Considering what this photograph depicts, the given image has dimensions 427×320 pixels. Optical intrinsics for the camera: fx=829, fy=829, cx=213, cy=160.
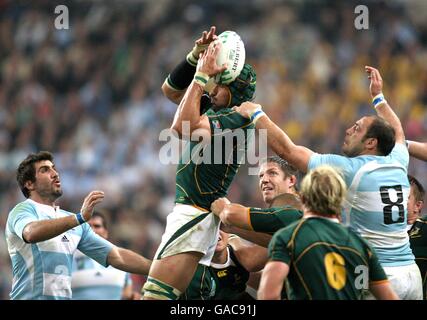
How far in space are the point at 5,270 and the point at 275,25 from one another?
21.6 ft

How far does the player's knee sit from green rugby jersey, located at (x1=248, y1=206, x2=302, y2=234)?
0.73 metres

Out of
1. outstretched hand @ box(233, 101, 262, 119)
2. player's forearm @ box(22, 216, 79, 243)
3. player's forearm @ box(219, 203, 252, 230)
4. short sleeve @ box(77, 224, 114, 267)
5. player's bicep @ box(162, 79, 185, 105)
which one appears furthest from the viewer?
short sleeve @ box(77, 224, 114, 267)

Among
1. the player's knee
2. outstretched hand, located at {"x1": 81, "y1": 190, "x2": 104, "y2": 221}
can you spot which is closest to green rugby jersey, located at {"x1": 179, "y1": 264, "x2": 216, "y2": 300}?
the player's knee

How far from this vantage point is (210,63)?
5730 millimetres

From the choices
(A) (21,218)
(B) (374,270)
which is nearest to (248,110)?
(B) (374,270)

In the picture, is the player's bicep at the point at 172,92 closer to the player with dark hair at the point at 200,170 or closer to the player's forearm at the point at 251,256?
the player with dark hair at the point at 200,170

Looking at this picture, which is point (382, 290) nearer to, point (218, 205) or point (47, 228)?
point (218, 205)

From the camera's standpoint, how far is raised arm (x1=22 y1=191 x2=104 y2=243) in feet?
20.2

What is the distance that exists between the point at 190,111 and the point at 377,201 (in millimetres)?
1481

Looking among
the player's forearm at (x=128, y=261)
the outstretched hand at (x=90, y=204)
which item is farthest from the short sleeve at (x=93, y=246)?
the outstretched hand at (x=90, y=204)

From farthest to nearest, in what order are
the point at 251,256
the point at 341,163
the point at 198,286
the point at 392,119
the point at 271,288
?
the point at 251,256, the point at 392,119, the point at 198,286, the point at 341,163, the point at 271,288

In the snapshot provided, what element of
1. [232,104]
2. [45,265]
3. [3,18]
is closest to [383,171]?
[232,104]

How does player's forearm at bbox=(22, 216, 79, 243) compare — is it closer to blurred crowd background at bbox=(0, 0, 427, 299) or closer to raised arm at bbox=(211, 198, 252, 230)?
raised arm at bbox=(211, 198, 252, 230)
